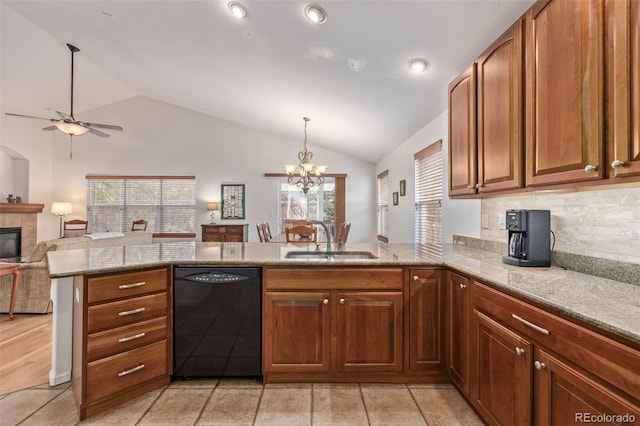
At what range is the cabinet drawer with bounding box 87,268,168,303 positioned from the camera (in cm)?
175

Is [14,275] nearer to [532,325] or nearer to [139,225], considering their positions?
[139,225]

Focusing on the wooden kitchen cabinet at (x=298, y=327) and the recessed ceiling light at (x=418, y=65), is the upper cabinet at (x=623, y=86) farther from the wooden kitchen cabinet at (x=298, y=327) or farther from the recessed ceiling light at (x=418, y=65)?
the wooden kitchen cabinet at (x=298, y=327)

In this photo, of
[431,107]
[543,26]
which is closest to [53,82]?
[431,107]

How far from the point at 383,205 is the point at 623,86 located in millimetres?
5397

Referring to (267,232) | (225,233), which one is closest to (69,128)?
(267,232)

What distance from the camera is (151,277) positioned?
1959mm

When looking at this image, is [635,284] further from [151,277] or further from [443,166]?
[151,277]

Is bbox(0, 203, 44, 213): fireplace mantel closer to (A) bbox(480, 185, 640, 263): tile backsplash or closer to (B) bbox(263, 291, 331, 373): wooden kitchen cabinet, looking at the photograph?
(B) bbox(263, 291, 331, 373): wooden kitchen cabinet

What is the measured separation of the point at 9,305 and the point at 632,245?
5470 mm

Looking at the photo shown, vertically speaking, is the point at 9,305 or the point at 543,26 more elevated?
the point at 543,26

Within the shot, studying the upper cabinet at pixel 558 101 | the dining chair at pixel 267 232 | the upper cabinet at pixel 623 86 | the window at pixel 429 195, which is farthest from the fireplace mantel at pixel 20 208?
the upper cabinet at pixel 623 86

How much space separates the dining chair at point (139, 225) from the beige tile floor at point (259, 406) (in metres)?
5.50

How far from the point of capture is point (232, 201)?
293 inches

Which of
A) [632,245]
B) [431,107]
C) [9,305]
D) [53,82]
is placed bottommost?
[9,305]
